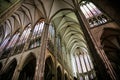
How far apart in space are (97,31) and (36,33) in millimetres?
8015

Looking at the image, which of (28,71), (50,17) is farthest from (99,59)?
(28,71)

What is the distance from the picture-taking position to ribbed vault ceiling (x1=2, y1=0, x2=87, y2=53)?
1442 cm

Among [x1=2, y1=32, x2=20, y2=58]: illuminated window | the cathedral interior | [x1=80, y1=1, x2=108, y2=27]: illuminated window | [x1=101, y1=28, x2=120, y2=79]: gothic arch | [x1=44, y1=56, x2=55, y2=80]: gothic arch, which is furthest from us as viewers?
[x1=2, y1=32, x2=20, y2=58]: illuminated window

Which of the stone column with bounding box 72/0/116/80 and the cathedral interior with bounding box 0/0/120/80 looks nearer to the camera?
the stone column with bounding box 72/0/116/80

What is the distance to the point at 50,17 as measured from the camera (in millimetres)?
14328

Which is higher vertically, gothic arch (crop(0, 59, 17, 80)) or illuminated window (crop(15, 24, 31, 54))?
illuminated window (crop(15, 24, 31, 54))

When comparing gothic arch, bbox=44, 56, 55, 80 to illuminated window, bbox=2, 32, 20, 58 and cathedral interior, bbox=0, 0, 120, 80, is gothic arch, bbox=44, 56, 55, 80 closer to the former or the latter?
cathedral interior, bbox=0, 0, 120, 80

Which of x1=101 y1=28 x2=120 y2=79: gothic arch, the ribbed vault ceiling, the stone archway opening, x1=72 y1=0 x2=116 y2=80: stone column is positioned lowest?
x1=72 y1=0 x2=116 y2=80: stone column

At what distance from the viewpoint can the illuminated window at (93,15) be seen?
38.6 ft

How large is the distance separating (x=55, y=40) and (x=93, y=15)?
20.1 feet

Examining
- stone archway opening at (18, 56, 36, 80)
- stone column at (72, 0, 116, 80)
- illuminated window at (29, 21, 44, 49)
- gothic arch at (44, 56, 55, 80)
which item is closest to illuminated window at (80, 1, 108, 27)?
stone column at (72, 0, 116, 80)

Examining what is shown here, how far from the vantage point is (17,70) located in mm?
10070

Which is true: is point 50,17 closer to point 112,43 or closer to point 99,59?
point 112,43

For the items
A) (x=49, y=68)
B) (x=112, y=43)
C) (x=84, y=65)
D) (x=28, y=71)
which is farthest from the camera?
(x=84, y=65)
